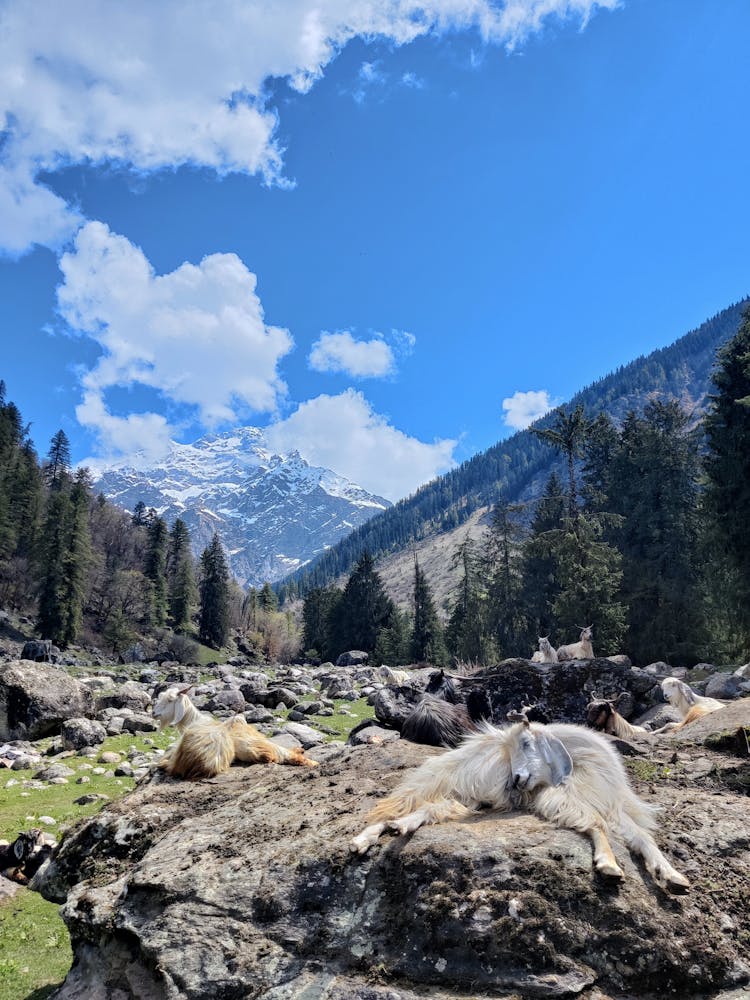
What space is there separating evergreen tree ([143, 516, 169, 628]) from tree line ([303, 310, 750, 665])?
31076 mm

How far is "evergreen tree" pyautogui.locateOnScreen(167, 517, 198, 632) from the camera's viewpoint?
3597 inches

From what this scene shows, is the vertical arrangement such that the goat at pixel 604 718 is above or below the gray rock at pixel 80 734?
→ above

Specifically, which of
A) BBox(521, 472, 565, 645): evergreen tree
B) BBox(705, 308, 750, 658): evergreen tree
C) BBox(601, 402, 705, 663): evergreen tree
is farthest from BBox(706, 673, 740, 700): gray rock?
BBox(521, 472, 565, 645): evergreen tree

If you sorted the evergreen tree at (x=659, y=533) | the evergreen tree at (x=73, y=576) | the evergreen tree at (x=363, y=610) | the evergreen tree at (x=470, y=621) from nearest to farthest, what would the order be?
the evergreen tree at (x=659, y=533), the evergreen tree at (x=470, y=621), the evergreen tree at (x=73, y=576), the evergreen tree at (x=363, y=610)


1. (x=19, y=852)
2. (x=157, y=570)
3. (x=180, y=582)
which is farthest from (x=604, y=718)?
(x=180, y=582)

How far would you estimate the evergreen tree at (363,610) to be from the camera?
7138cm

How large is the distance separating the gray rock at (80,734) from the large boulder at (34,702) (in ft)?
6.38

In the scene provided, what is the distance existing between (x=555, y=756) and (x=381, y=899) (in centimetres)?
163

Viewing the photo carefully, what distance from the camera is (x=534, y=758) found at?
4527 mm

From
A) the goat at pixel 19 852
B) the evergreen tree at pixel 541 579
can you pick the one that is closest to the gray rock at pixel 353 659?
the evergreen tree at pixel 541 579

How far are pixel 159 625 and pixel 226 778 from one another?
8466 centimetres

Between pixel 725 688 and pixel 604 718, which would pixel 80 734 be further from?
pixel 725 688

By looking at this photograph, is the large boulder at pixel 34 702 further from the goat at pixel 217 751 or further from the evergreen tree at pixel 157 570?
the evergreen tree at pixel 157 570

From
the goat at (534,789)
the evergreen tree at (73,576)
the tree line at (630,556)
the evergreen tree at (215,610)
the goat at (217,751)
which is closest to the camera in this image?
the goat at (534,789)
